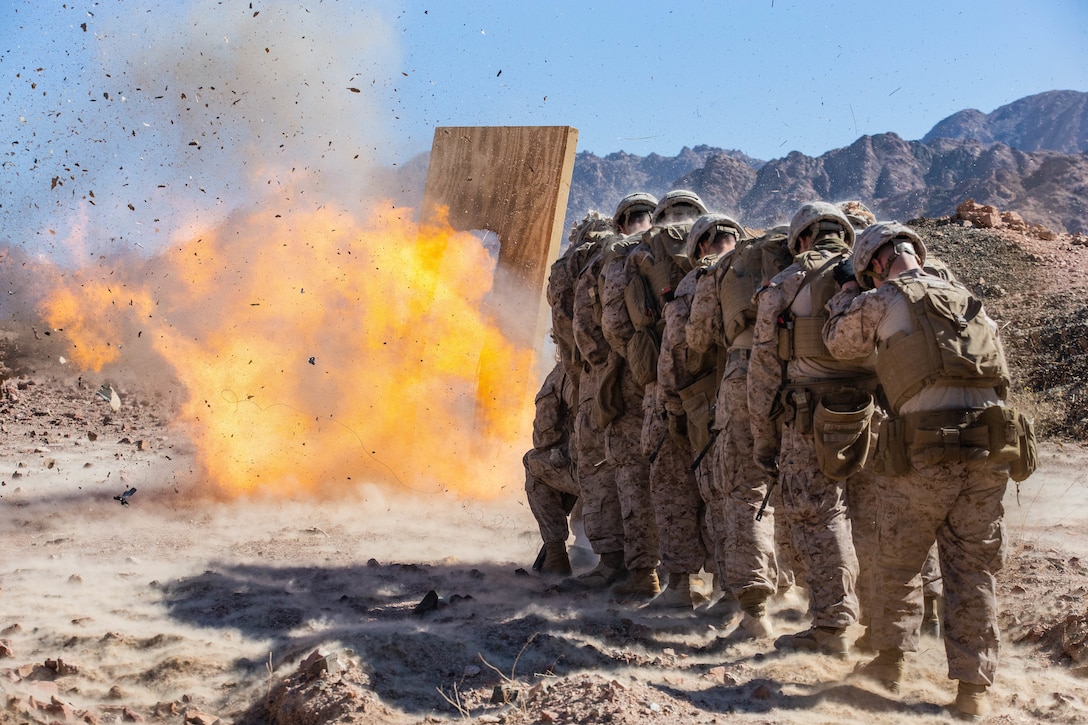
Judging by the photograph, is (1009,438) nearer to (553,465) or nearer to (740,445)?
(740,445)

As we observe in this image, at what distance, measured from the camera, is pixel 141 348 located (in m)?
15.9

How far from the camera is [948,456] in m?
4.51

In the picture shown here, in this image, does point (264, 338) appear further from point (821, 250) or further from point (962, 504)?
point (962, 504)

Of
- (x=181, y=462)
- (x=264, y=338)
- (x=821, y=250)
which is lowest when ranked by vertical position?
(x=181, y=462)

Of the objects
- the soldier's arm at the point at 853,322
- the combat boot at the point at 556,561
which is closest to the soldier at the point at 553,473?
the combat boot at the point at 556,561

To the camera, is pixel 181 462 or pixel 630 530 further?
pixel 181 462

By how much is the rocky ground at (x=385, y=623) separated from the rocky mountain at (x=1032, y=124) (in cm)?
7152

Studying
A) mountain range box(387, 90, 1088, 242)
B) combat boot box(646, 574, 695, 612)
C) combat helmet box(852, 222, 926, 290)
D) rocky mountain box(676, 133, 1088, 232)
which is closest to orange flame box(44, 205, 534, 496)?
combat boot box(646, 574, 695, 612)

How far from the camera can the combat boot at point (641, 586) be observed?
7.25m

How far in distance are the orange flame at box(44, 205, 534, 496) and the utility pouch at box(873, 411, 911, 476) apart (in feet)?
23.8

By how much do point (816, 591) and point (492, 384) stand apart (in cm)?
705

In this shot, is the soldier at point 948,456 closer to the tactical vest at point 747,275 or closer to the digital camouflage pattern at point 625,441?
the tactical vest at point 747,275

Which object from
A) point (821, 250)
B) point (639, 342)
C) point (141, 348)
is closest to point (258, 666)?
point (639, 342)

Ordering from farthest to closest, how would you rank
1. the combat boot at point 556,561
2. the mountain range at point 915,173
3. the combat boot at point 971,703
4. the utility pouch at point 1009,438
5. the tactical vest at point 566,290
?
the mountain range at point 915,173 < the tactical vest at point 566,290 < the combat boot at point 556,561 < the combat boot at point 971,703 < the utility pouch at point 1009,438
